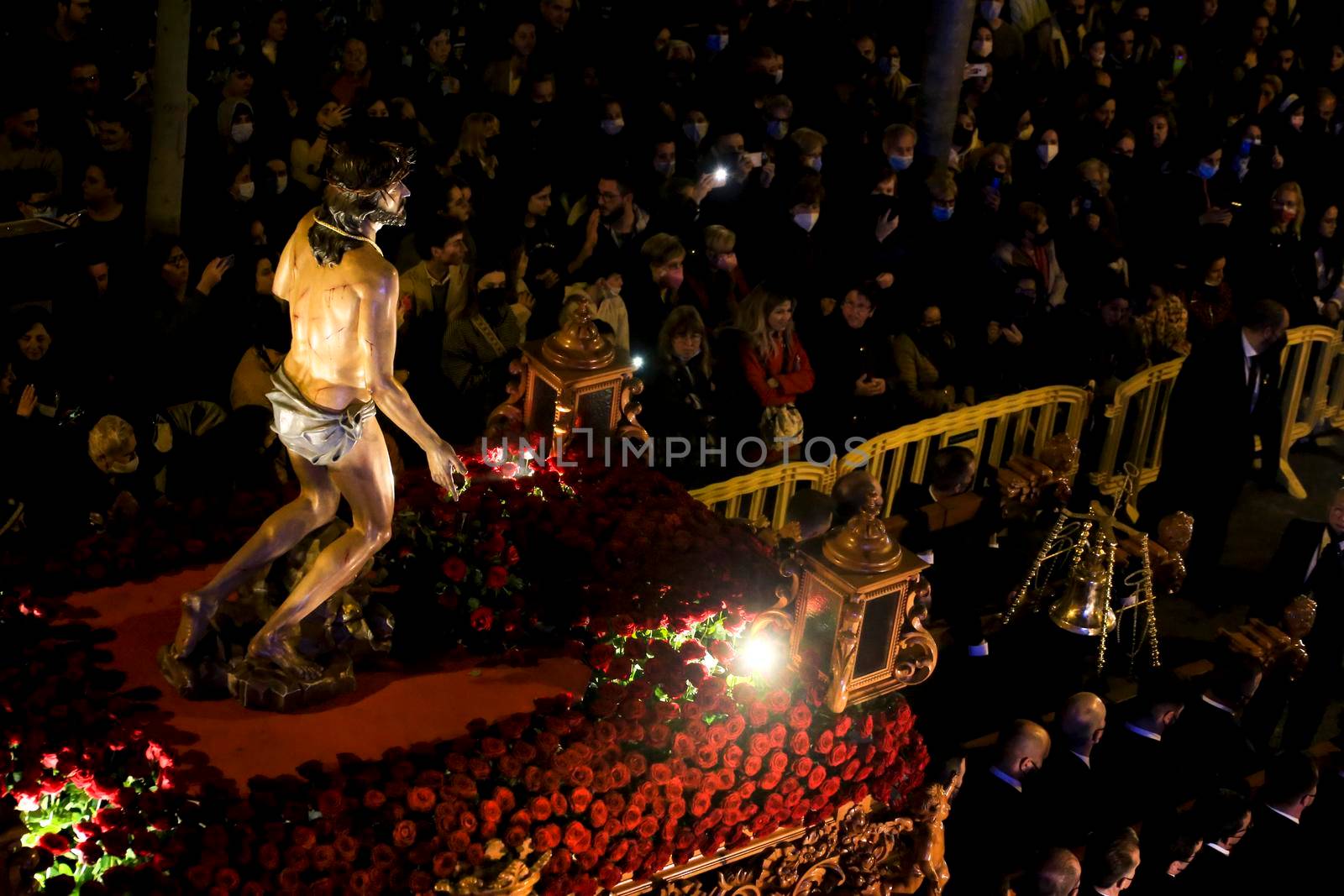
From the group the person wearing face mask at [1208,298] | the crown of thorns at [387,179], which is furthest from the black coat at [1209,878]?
the person wearing face mask at [1208,298]

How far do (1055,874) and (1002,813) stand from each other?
1.34ft

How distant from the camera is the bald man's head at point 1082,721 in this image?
6.84 meters

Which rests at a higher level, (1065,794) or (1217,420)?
(1217,420)

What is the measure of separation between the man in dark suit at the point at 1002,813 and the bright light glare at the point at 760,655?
1163 millimetres

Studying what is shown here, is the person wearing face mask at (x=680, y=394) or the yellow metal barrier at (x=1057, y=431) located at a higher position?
the person wearing face mask at (x=680, y=394)

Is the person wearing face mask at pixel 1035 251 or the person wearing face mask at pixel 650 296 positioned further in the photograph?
the person wearing face mask at pixel 1035 251

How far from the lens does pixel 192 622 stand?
5605mm

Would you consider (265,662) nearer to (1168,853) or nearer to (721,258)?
(1168,853)

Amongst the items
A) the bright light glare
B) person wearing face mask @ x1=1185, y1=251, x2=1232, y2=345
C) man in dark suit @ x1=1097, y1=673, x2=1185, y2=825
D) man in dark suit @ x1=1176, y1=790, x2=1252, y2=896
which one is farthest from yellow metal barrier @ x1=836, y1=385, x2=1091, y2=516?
man in dark suit @ x1=1176, y1=790, x2=1252, y2=896

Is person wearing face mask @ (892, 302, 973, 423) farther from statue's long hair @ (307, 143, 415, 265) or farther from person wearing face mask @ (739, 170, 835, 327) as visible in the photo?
statue's long hair @ (307, 143, 415, 265)

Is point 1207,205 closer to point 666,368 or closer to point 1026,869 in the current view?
point 666,368

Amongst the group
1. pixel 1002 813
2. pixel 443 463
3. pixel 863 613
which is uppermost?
pixel 443 463

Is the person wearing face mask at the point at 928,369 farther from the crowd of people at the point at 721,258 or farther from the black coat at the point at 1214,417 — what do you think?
the black coat at the point at 1214,417

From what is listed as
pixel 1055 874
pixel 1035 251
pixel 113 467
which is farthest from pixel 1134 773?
pixel 1035 251
